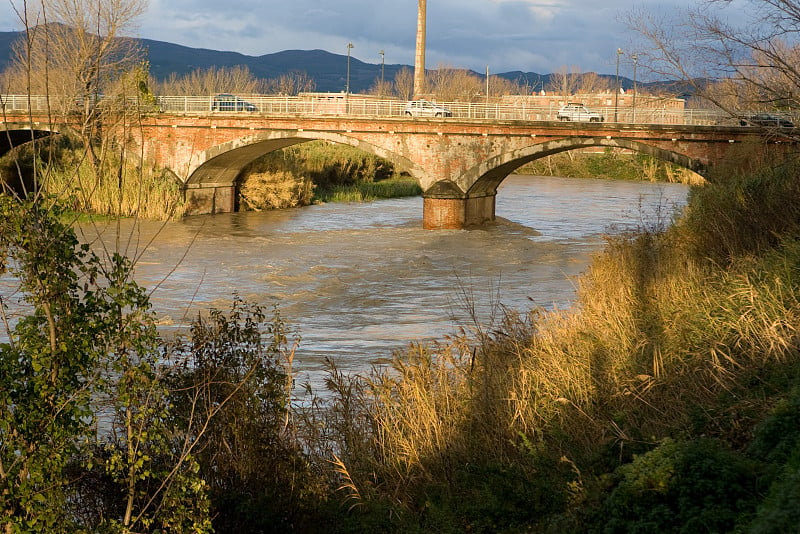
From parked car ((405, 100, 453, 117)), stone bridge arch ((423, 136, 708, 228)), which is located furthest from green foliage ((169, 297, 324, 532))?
parked car ((405, 100, 453, 117))

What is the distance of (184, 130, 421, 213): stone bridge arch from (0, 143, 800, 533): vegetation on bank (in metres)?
25.1

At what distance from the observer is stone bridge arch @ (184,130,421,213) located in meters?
36.5

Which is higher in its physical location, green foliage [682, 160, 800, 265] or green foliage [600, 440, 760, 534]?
green foliage [682, 160, 800, 265]

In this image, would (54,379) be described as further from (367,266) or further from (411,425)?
(367,266)

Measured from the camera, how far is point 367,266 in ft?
86.9

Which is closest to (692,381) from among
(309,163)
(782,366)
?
(782,366)

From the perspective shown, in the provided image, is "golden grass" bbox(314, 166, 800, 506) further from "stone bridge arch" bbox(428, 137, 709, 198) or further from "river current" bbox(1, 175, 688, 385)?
"stone bridge arch" bbox(428, 137, 709, 198)

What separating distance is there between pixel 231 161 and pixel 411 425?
108 ft

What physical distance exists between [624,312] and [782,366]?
3764 mm

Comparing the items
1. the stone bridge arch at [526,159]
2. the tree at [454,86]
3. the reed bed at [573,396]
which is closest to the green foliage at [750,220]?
the reed bed at [573,396]

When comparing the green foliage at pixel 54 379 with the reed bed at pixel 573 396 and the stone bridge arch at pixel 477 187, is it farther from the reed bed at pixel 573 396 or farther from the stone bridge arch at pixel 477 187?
the stone bridge arch at pixel 477 187

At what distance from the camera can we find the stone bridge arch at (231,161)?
3653 centimetres

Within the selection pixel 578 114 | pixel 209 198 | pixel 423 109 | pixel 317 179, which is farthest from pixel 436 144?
pixel 317 179

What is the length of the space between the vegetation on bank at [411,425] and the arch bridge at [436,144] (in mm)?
19726
